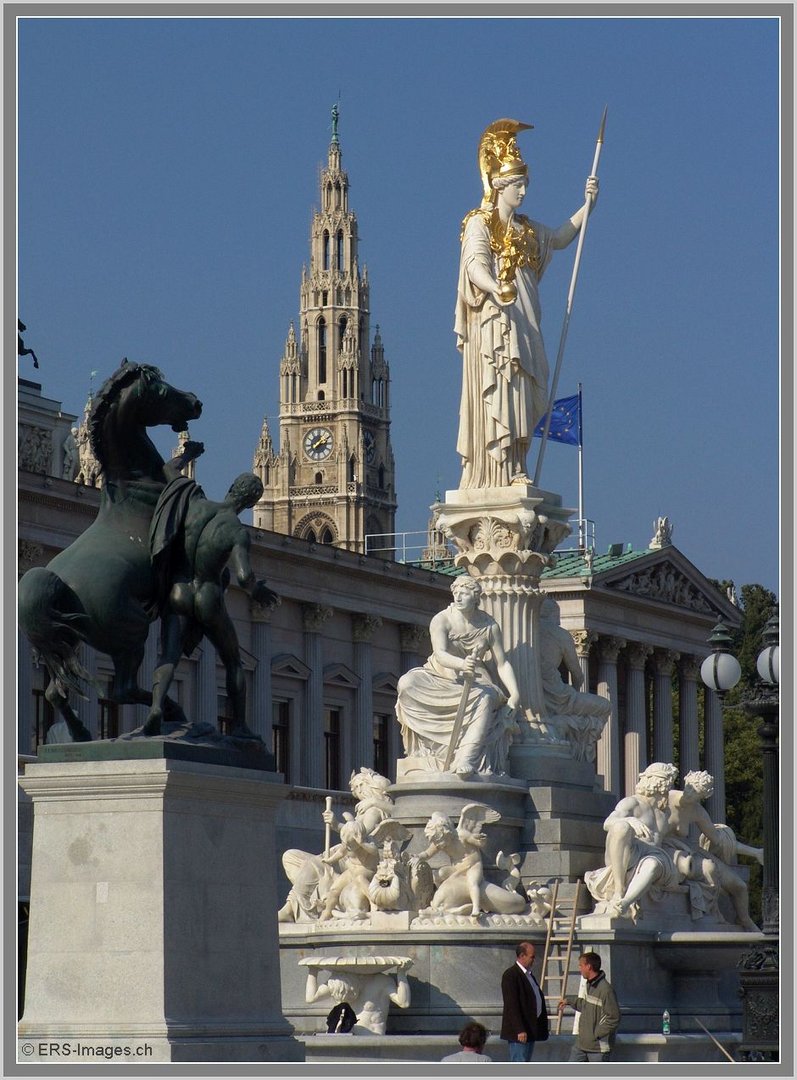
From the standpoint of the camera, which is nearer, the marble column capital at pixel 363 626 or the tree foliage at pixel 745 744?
the marble column capital at pixel 363 626

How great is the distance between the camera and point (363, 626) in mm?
88938

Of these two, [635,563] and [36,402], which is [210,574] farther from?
[635,563]

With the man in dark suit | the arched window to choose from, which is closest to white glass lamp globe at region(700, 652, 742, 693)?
the man in dark suit

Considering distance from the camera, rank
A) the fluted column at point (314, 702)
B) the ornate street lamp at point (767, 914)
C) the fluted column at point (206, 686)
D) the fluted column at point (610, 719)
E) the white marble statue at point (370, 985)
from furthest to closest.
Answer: the fluted column at point (610, 719) < the fluted column at point (314, 702) < the fluted column at point (206, 686) < the white marble statue at point (370, 985) < the ornate street lamp at point (767, 914)

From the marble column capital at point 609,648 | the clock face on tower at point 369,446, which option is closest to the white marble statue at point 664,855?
the marble column capital at point 609,648

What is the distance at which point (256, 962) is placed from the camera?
17.2 metres

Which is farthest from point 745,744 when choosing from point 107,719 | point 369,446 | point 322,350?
point 369,446

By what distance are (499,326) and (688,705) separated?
72.4 m

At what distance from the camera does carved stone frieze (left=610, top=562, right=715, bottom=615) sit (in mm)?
97312

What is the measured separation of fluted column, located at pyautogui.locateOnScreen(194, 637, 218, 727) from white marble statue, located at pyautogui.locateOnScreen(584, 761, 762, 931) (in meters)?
49.2

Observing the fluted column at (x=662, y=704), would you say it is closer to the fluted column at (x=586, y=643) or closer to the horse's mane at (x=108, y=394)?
the fluted column at (x=586, y=643)

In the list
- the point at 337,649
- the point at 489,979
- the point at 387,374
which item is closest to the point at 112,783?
the point at 489,979

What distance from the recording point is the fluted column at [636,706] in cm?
9569

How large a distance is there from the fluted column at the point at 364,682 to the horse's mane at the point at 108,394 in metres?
70.4
